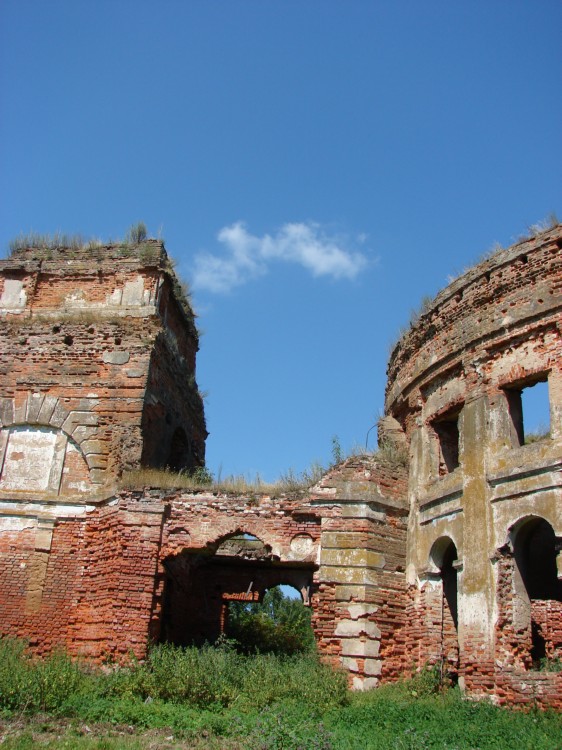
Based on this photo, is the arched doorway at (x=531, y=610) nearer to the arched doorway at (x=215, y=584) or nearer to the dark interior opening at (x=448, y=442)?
the dark interior opening at (x=448, y=442)

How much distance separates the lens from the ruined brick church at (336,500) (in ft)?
38.7

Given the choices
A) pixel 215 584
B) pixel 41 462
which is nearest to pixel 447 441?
pixel 215 584

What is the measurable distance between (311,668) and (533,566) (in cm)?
437

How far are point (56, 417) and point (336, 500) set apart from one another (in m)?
5.72

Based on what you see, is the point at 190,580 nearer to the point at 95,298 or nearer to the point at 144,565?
the point at 144,565

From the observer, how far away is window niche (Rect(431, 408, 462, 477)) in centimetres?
1408

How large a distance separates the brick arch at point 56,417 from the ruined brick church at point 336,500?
1.1 inches

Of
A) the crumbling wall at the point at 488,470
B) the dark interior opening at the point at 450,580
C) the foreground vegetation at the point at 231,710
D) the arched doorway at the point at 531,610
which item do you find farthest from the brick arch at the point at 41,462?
the arched doorway at the point at 531,610

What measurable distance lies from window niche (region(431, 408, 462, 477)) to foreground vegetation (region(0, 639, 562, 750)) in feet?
12.1

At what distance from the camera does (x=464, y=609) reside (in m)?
12.0

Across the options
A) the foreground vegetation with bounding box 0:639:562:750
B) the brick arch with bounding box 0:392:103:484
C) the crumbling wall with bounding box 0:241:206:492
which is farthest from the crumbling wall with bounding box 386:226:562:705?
the brick arch with bounding box 0:392:103:484

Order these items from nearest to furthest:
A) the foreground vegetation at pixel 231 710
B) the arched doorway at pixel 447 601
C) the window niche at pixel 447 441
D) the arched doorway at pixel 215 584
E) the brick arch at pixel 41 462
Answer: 1. the foreground vegetation at pixel 231 710
2. the arched doorway at pixel 447 601
3. the window niche at pixel 447 441
4. the brick arch at pixel 41 462
5. the arched doorway at pixel 215 584

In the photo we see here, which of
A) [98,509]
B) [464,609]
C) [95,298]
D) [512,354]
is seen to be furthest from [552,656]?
[95,298]

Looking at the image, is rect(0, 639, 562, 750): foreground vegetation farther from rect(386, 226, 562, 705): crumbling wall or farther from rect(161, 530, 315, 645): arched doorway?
rect(161, 530, 315, 645): arched doorway
